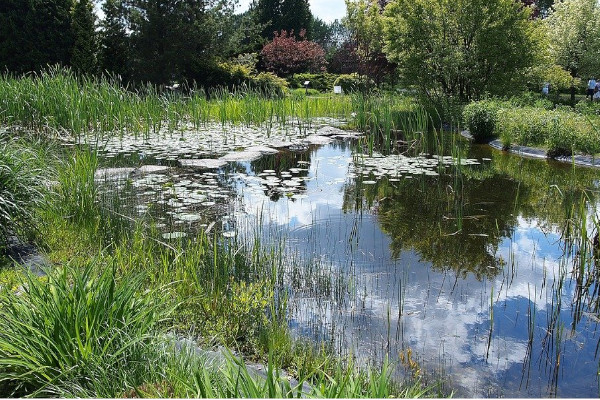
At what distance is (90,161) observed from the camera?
16.8 ft

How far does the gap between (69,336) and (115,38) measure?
20.7 metres

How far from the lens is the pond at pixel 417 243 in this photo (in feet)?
10.4

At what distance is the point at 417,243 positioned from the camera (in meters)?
5.12

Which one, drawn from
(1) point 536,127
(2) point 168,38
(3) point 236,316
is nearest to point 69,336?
(3) point 236,316

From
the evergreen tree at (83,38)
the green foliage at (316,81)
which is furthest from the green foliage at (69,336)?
the green foliage at (316,81)

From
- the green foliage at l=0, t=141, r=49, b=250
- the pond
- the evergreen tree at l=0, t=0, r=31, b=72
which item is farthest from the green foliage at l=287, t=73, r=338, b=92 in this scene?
the green foliage at l=0, t=141, r=49, b=250

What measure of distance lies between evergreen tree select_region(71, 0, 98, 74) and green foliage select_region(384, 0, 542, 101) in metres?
11.1

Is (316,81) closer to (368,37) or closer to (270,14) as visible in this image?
(368,37)

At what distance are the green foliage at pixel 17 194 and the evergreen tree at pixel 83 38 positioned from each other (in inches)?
641

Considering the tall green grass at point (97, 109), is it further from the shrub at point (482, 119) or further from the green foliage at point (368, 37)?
the green foliage at point (368, 37)

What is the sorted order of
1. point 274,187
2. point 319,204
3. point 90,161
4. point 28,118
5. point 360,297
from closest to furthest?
1. point 360,297
2. point 90,161
3. point 319,204
4. point 274,187
5. point 28,118

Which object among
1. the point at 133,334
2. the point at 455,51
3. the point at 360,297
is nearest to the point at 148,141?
the point at 360,297

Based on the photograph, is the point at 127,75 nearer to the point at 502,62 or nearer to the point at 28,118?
the point at 28,118

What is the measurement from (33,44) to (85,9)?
2.36 m
